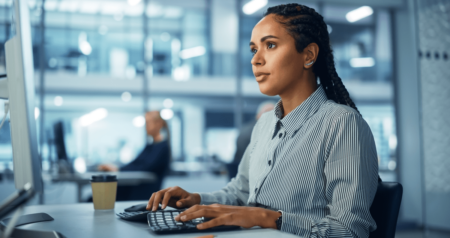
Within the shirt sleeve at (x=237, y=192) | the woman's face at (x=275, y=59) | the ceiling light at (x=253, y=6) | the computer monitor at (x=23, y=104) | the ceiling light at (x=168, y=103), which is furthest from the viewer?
the ceiling light at (x=168, y=103)

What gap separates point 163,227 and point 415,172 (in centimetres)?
484

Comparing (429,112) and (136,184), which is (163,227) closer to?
A: (136,184)

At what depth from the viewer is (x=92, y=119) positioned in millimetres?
5695

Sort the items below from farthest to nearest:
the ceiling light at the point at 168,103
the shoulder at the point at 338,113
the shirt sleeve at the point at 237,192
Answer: the ceiling light at the point at 168,103, the shirt sleeve at the point at 237,192, the shoulder at the point at 338,113

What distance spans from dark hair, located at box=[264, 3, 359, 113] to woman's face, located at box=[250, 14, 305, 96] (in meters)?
0.03

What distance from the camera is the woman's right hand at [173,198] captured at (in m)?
1.15

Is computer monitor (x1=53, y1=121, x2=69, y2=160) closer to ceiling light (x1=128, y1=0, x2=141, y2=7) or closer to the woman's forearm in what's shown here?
ceiling light (x1=128, y1=0, x2=141, y2=7)

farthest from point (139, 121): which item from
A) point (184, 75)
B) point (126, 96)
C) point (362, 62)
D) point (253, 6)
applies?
point (362, 62)

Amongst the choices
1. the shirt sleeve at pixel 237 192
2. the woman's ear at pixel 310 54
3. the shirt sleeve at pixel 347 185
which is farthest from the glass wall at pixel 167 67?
the shirt sleeve at pixel 347 185

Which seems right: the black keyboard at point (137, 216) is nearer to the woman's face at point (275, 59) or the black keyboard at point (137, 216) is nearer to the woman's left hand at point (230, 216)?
the woman's left hand at point (230, 216)

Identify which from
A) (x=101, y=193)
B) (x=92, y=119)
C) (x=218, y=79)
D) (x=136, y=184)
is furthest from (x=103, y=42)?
(x=101, y=193)

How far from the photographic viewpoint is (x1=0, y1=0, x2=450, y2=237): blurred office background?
197 inches

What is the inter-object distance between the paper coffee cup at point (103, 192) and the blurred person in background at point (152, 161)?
2017 mm

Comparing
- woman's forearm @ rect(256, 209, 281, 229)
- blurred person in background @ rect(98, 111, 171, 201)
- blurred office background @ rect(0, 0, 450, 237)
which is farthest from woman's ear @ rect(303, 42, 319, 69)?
blurred office background @ rect(0, 0, 450, 237)
